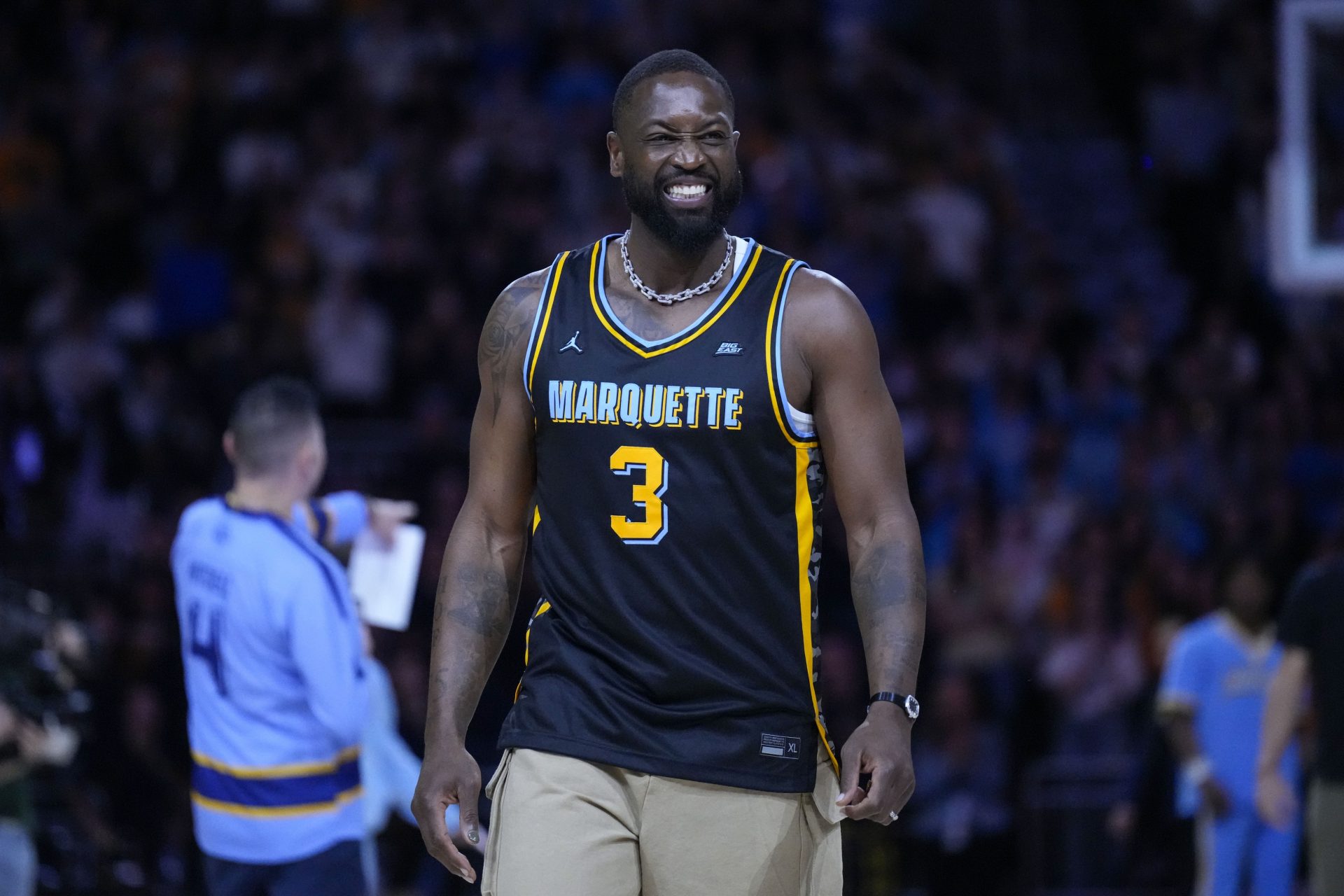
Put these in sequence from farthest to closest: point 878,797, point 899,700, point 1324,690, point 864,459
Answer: point 1324,690, point 864,459, point 899,700, point 878,797

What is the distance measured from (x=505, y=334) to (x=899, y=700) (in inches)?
46.5

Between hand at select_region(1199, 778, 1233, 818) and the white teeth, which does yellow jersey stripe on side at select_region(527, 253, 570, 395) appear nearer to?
the white teeth

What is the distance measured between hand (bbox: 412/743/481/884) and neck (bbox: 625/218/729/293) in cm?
107

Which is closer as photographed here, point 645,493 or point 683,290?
point 645,493

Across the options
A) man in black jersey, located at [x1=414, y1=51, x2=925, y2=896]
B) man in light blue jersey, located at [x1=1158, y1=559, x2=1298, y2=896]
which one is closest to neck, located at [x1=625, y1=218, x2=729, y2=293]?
man in black jersey, located at [x1=414, y1=51, x2=925, y2=896]

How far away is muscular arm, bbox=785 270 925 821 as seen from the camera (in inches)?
146

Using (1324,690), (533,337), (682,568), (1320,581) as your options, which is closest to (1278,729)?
(1324,690)

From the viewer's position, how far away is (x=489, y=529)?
4043mm

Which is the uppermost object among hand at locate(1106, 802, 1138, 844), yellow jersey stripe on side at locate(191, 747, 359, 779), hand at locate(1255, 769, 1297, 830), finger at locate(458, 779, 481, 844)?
finger at locate(458, 779, 481, 844)

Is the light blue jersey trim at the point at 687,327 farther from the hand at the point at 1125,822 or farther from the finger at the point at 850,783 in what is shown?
the hand at the point at 1125,822

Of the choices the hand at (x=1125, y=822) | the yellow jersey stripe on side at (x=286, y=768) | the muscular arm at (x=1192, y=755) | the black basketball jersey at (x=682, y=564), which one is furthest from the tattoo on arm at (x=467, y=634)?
the hand at (x=1125, y=822)

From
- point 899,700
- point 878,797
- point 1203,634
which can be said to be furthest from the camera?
point 1203,634

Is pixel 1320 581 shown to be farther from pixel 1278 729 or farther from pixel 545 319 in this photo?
pixel 545 319

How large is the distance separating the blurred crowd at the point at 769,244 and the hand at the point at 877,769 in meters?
5.86
